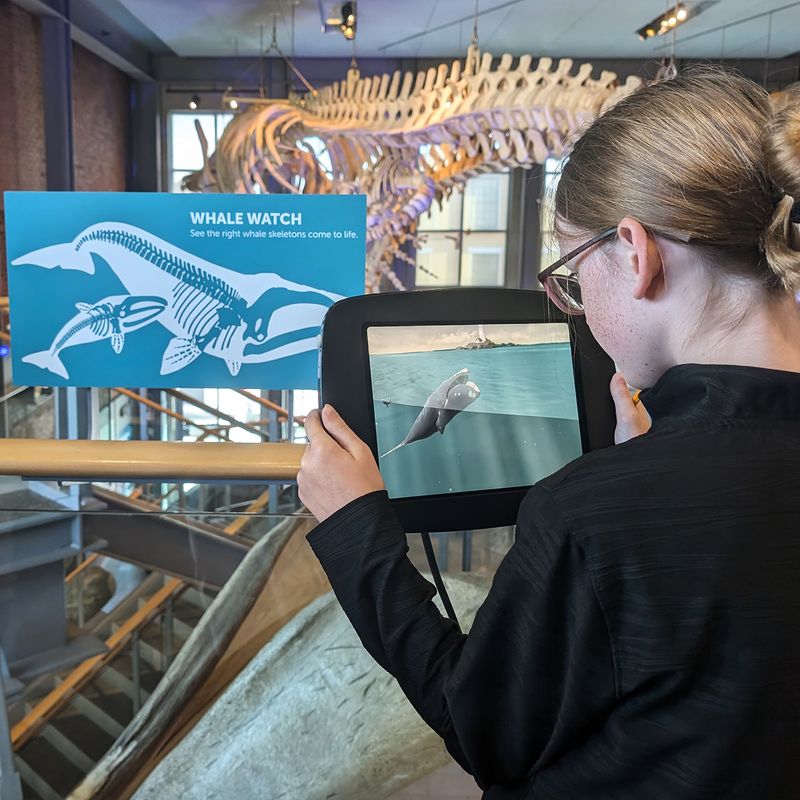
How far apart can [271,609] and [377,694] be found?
20cm

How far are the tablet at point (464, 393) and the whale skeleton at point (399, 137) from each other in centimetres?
346

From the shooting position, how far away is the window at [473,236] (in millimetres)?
8195

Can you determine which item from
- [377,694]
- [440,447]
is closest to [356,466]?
[440,447]

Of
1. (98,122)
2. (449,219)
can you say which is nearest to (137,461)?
(98,122)

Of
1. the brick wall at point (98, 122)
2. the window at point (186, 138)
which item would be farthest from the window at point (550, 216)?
the window at point (186, 138)

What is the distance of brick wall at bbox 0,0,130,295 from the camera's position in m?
5.73

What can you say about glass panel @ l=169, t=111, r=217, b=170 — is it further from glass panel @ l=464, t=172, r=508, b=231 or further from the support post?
the support post

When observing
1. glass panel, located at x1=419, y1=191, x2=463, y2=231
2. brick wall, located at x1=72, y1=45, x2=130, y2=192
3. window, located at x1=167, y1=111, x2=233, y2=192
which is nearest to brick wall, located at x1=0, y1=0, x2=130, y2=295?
brick wall, located at x1=72, y1=45, x2=130, y2=192

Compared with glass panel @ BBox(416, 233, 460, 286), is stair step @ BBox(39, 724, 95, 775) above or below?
below

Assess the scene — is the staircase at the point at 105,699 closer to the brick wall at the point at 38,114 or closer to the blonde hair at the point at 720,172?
the blonde hair at the point at 720,172

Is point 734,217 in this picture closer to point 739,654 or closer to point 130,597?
point 739,654

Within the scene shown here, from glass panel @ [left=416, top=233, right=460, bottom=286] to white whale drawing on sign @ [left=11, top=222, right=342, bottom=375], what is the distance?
701 centimetres

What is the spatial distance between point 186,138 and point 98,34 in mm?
1622

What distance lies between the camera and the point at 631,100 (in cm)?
57
